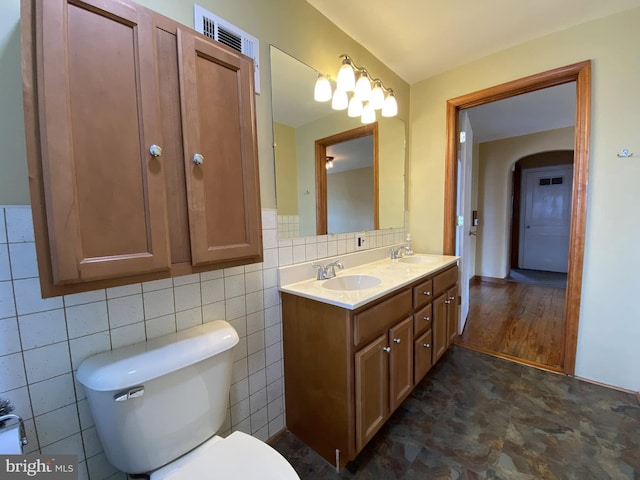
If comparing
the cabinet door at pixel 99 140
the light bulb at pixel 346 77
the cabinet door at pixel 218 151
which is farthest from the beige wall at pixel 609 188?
the cabinet door at pixel 99 140

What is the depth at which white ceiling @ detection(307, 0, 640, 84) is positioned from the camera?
1561mm

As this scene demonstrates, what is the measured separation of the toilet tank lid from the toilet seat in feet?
0.99

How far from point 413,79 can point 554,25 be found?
943 mm

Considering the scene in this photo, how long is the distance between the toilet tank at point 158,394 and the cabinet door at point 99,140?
333mm

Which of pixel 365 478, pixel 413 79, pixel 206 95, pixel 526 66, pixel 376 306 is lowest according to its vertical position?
pixel 365 478

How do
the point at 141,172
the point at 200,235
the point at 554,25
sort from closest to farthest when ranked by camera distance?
the point at 141,172
the point at 200,235
the point at 554,25

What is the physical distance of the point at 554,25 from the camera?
1763 millimetres

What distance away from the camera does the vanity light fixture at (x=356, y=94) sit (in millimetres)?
1619

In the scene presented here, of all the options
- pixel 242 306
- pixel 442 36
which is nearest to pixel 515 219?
pixel 442 36

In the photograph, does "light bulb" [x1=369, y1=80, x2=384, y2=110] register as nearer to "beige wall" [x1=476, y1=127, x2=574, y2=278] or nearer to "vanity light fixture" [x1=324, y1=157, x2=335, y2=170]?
"vanity light fixture" [x1=324, y1=157, x2=335, y2=170]

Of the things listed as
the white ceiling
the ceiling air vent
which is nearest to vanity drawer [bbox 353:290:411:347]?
the ceiling air vent

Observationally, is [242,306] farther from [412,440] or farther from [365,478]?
[412,440]

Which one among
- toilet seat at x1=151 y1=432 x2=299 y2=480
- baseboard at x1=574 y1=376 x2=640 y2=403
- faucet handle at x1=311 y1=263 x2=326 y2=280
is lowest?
baseboard at x1=574 y1=376 x2=640 y2=403

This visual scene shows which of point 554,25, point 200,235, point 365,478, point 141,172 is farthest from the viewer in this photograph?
point 554,25
